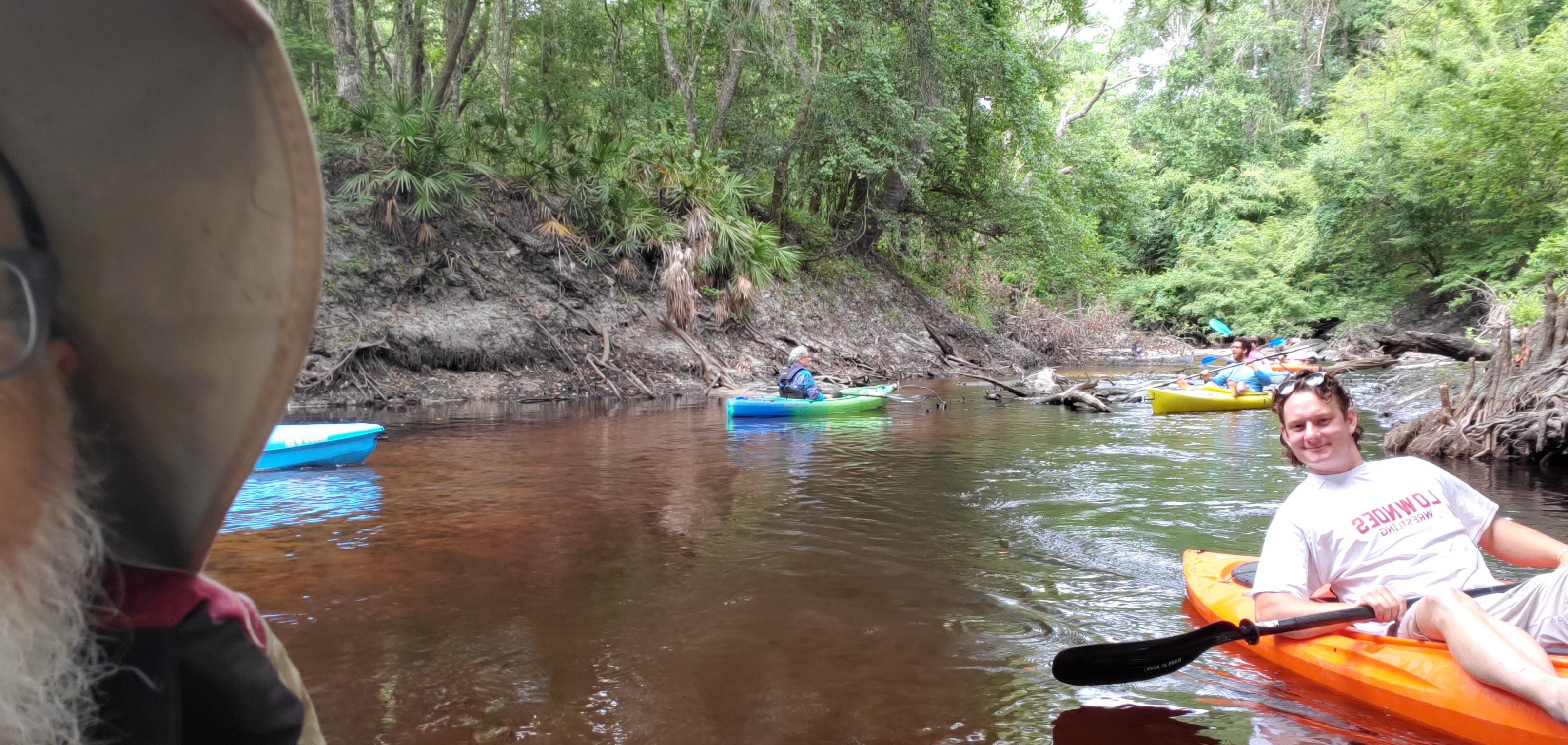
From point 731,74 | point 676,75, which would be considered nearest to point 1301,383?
point 731,74

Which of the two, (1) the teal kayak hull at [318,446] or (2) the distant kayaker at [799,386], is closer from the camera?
(1) the teal kayak hull at [318,446]

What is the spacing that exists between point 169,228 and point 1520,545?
4.19 meters

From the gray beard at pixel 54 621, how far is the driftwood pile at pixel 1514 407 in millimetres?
10319

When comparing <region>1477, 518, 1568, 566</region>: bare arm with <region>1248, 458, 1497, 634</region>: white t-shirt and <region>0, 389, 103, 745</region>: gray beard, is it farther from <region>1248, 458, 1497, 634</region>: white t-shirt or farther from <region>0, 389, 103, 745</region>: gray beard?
<region>0, 389, 103, 745</region>: gray beard

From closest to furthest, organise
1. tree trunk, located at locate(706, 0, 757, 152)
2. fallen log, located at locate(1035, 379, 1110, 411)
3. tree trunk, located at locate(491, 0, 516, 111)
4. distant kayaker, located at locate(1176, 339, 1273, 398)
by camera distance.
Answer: fallen log, located at locate(1035, 379, 1110, 411)
distant kayaker, located at locate(1176, 339, 1273, 398)
tree trunk, located at locate(491, 0, 516, 111)
tree trunk, located at locate(706, 0, 757, 152)

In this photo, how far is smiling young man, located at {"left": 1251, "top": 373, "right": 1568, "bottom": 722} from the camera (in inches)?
126

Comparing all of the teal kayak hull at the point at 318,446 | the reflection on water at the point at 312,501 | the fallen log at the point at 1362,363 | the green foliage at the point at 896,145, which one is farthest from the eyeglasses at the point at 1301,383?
the fallen log at the point at 1362,363

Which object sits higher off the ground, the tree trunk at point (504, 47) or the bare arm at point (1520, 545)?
the tree trunk at point (504, 47)

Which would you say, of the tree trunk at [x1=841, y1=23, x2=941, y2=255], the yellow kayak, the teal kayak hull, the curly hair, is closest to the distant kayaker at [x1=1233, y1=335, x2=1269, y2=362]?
the yellow kayak

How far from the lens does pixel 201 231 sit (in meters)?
0.70

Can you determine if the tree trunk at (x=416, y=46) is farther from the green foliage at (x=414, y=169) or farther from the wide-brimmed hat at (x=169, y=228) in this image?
the wide-brimmed hat at (x=169, y=228)

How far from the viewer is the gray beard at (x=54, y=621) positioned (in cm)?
62

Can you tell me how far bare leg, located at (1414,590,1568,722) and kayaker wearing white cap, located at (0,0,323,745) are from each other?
3410 millimetres

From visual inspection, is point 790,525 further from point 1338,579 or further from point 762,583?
point 1338,579
